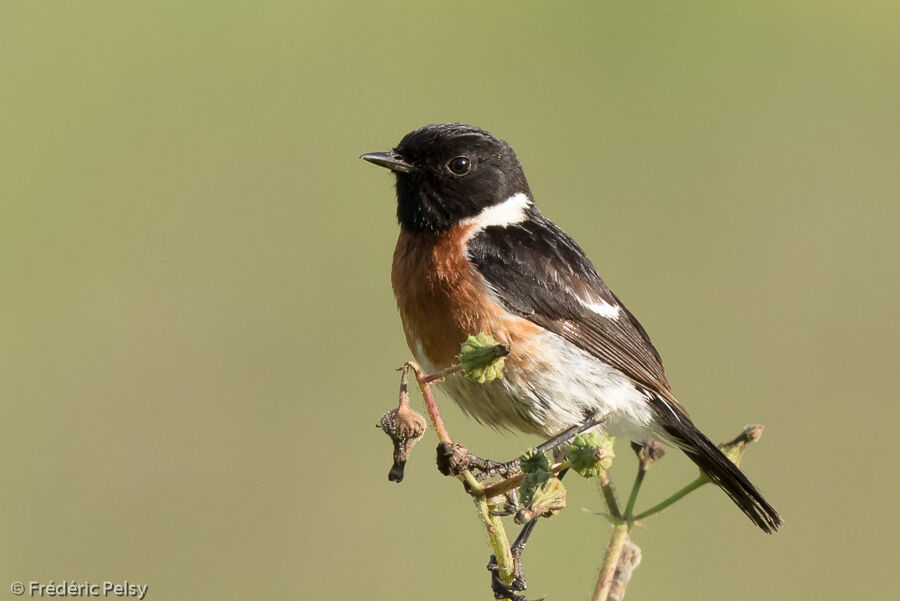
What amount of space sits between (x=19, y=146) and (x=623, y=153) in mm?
3917

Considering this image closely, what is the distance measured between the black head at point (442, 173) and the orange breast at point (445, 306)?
15 cm

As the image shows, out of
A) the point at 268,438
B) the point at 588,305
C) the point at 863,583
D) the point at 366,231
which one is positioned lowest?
the point at 863,583

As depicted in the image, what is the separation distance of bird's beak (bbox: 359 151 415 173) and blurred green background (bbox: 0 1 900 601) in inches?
62.8

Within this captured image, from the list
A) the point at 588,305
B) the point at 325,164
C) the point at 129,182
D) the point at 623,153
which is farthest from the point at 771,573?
the point at 129,182

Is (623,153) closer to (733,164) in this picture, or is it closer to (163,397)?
(733,164)

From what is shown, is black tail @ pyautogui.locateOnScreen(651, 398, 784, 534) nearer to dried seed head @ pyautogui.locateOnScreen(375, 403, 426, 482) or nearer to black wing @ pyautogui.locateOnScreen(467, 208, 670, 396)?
black wing @ pyautogui.locateOnScreen(467, 208, 670, 396)

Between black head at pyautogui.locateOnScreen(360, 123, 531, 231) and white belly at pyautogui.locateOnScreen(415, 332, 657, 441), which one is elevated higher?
black head at pyautogui.locateOnScreen(360, 123, 531, 231)

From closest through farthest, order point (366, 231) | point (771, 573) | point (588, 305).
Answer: point (588, 305)
point (771, 573)
point (366, 231)

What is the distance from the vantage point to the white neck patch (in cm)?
415

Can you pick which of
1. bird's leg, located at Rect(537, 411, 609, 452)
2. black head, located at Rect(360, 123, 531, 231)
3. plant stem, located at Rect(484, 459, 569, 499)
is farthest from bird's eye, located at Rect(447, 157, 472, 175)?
plant stem, located at Rect(484, 459, 569, 499)

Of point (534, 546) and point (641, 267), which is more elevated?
point (641, 267)

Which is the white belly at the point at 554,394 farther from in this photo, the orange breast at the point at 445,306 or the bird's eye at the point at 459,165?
the bird's eye at the point at 459,165

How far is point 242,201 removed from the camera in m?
7.52

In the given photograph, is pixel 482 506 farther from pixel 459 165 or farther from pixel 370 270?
pixel 370 270
